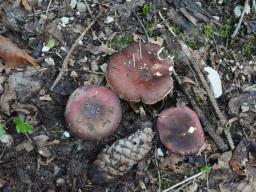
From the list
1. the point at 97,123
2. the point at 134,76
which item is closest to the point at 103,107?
the point at 97,123

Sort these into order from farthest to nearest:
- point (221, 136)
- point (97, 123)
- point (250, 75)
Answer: point (250, 75)
point (221, 136)
point (97, 123)

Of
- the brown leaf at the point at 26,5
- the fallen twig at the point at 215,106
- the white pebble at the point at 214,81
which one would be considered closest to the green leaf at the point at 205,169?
the fallen twig at the point at 215,106

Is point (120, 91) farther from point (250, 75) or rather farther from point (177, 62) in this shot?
point (250, 75)

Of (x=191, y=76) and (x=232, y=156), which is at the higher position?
A: (x=191, y=76)

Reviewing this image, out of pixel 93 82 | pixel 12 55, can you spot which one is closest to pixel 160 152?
pixel 93 82

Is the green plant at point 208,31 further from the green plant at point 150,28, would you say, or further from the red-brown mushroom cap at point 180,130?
the red-brown mushroom cap at point 180,130

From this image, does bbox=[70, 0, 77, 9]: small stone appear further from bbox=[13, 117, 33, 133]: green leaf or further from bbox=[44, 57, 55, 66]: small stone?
bbox=[13, 117, 33, 133]: green leaf

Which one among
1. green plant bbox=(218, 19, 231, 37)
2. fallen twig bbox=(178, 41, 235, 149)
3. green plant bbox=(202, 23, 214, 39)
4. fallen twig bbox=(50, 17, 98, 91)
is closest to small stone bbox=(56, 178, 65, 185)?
fallen twig bbox=(50, 17, 98, 91)
